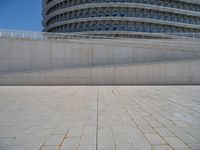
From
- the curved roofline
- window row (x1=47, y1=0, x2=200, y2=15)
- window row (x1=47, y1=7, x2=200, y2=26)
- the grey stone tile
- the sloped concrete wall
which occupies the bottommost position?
the grey stone tile

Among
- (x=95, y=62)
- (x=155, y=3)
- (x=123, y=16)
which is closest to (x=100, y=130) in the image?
(x=95, y=62)

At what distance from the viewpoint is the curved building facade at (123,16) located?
44.4 m

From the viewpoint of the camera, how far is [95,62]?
23484 millimetres

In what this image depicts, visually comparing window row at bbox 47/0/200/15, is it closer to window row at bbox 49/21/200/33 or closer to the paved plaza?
window row at bbox 49/21/200/33

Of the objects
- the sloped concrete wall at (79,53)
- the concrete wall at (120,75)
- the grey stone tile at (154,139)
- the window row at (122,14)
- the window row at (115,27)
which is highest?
the window row at (122,14)

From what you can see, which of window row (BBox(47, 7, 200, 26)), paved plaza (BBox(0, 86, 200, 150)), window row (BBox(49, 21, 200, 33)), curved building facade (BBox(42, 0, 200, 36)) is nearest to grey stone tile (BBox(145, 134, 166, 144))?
paved plaza (BBox(0, 86, 200, 150))

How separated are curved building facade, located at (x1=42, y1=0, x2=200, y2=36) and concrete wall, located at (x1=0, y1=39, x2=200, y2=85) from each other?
810 inches

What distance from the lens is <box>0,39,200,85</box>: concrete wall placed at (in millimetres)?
21312

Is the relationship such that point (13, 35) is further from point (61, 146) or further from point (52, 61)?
point (61, 146)

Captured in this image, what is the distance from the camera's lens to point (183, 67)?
21953 mm

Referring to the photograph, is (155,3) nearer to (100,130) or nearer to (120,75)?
(120,75)

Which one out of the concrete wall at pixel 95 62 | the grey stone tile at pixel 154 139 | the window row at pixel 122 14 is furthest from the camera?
the window row at pixel 122 14

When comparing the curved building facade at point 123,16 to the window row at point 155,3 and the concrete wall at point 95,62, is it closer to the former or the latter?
the window row at point 155,3

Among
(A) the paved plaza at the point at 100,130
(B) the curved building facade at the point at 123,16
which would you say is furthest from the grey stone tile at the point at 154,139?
(B) the curved building facade at the point at 123,16
